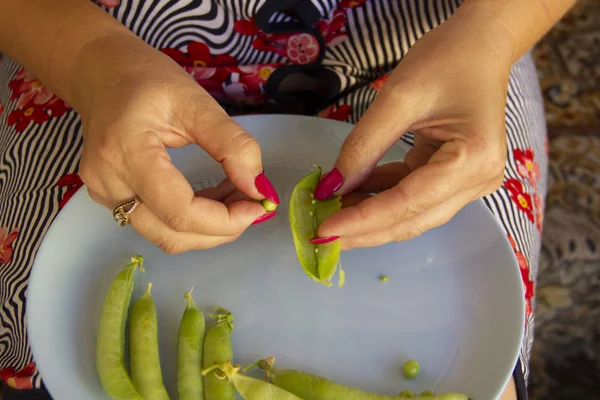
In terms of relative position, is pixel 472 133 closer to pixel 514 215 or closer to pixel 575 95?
pixel 514 215

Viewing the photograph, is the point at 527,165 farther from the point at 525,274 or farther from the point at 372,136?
the point at 372,136

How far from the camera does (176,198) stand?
31.4 inches

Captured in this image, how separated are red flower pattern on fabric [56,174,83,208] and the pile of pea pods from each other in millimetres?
221

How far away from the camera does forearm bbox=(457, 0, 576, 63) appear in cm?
95

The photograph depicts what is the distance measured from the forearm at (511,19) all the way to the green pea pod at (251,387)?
0.65m

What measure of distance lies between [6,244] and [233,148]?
52 cm

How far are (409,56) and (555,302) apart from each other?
1.17m

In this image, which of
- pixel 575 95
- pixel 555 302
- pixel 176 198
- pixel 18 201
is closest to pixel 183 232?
pixel 176 198

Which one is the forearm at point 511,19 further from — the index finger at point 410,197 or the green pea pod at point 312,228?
the green pea pod at point 312,228

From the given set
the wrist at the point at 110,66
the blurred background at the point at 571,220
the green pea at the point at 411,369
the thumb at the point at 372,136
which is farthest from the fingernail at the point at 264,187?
the blurred background at the point at 571,220

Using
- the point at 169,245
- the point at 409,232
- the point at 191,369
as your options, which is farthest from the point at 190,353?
the point at 409,232

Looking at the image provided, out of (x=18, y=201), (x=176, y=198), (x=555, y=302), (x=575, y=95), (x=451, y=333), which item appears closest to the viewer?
(x=176, y=198)

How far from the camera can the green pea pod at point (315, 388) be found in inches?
33.4

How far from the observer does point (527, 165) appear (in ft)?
3.74
